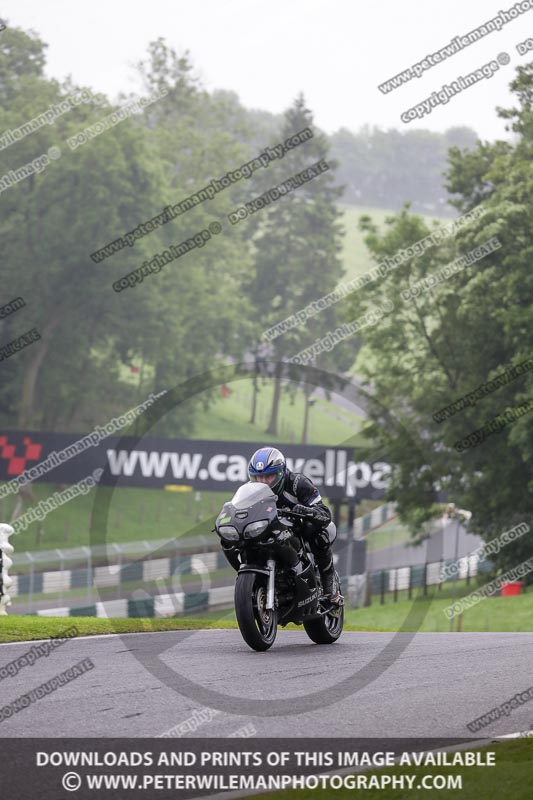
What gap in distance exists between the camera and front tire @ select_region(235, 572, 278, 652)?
1077cm

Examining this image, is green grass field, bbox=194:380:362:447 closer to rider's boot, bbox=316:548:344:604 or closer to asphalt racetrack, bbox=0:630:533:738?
rider's boot, bbox=316:548:344:604

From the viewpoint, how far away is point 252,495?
440 inches

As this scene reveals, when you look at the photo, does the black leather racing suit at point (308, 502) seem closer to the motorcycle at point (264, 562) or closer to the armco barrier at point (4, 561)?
the motorcycle at point (264, 562)

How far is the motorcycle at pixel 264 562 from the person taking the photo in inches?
432

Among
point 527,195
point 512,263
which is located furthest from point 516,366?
point 527,195

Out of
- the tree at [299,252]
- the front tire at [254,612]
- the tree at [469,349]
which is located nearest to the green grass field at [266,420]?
the tree at [299,252]

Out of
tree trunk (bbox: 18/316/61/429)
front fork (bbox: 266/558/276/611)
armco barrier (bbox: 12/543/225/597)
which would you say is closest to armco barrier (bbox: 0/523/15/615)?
front fork (bbox: 266/558/276/611)

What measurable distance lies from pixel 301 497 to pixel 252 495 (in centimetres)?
82

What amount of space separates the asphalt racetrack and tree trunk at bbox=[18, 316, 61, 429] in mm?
54997

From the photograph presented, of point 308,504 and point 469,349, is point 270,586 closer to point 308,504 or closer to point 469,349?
point 308,504

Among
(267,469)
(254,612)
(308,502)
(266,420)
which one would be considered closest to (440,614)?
(308,502)

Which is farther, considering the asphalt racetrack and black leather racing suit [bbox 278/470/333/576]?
black leather racing suit [bbox 278/470/333/576]

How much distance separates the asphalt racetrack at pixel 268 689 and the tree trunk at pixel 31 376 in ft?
180
